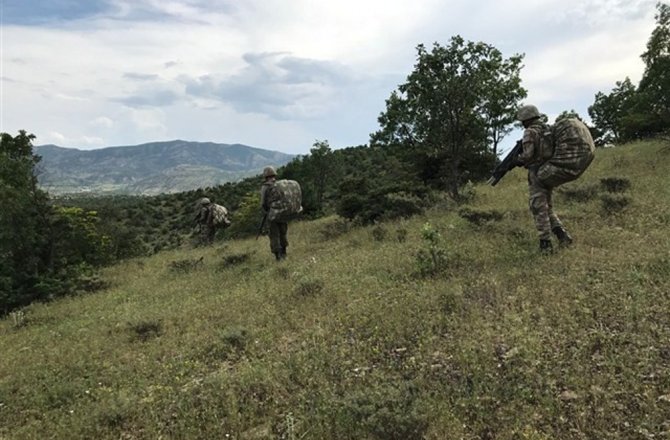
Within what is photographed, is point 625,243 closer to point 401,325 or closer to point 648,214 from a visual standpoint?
point 648,214

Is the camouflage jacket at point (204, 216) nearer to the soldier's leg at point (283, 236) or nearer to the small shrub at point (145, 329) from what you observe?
the soldier's leg at point (283, 236)

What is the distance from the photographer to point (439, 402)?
204 inches

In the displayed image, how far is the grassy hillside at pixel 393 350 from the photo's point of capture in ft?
16.3

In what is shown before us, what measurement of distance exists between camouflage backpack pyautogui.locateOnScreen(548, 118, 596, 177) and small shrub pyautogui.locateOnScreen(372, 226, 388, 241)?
625 centimetres

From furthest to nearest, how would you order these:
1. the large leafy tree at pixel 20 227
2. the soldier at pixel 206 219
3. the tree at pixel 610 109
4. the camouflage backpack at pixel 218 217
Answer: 1. the tree at pixel 610 109
2. the soldier at pixel 206 219
3. the camouflage backpack at pixel 218 217
4. the large leafy tree at pixel 20 227

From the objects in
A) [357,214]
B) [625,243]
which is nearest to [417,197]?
[357,214]

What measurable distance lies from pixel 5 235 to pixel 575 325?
17.9m

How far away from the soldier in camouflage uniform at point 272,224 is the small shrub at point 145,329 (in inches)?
225

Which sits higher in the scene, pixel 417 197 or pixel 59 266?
pixel 417 197

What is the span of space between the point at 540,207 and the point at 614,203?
13.3ft

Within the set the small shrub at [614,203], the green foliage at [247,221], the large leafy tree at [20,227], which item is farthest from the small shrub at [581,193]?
the green foliage at [247,221]

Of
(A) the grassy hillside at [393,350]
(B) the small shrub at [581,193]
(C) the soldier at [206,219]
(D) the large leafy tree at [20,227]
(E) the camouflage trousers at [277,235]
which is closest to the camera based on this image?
(A) the grassy hillside at [393,350]

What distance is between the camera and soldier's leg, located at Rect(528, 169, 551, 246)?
9820mm

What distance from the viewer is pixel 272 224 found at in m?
15.0
